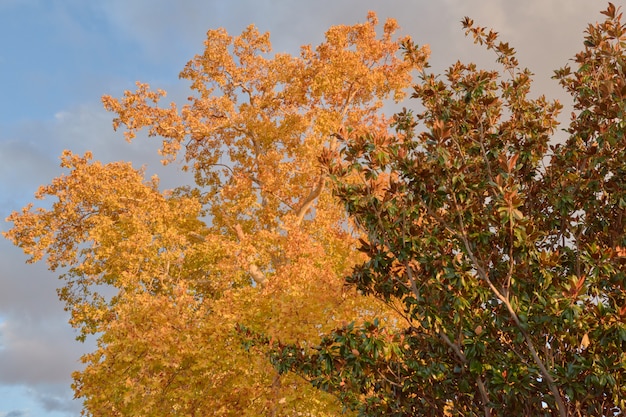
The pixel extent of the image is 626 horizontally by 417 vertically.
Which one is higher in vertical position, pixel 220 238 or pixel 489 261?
pixel 220 238

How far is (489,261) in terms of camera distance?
8.45m

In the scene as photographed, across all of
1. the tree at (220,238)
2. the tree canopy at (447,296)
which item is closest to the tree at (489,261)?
the tree canopy at (447,296)

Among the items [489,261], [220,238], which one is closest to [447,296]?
[489,261]

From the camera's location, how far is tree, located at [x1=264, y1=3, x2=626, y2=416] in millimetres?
7738

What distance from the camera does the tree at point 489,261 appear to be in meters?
7.74

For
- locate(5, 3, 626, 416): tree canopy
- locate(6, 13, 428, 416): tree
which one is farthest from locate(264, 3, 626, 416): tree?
locate(6, 13, 428, 416): tree

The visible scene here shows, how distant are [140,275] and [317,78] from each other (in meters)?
11.4

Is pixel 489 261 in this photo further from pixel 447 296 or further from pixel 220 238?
pixel 220 238

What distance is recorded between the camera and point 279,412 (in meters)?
16.5

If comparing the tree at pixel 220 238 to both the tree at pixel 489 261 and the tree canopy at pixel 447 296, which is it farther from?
the tree at pixel 489 261

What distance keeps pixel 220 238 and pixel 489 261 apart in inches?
686

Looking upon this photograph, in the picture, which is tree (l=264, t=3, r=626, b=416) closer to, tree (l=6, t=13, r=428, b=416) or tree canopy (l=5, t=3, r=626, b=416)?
tree canopy (l=5, t=3, r=626, b=416)

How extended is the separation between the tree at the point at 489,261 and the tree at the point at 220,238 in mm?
7203

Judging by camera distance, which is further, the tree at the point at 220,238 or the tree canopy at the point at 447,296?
the tree at the point at 220,238
